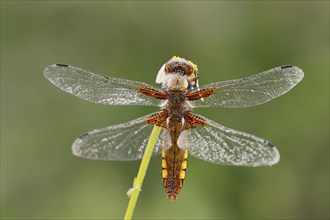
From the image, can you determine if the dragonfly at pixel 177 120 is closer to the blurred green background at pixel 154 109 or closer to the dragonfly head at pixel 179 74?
the dragonfly head at pixel 179 74

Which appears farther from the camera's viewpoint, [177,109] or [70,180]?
[70,180]

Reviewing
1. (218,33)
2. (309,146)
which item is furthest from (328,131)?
(218,33)

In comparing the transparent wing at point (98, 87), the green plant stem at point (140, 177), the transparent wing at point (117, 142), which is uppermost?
the transparent wing at point (98, 87)

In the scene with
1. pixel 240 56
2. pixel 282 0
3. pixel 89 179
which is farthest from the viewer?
pixel 282 0

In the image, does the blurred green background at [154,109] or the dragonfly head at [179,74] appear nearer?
the dragonfly head at [179,74]

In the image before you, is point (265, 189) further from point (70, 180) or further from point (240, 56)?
point (70, 180)

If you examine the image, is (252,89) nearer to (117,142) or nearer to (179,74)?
(179,74)

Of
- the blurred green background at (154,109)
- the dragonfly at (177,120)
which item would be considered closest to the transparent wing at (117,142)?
the dragonfly at (177,120)

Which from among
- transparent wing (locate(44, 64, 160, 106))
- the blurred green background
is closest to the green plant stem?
transparent wing (locate(44, 64, 160, 106))

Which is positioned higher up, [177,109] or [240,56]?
[240,56]
